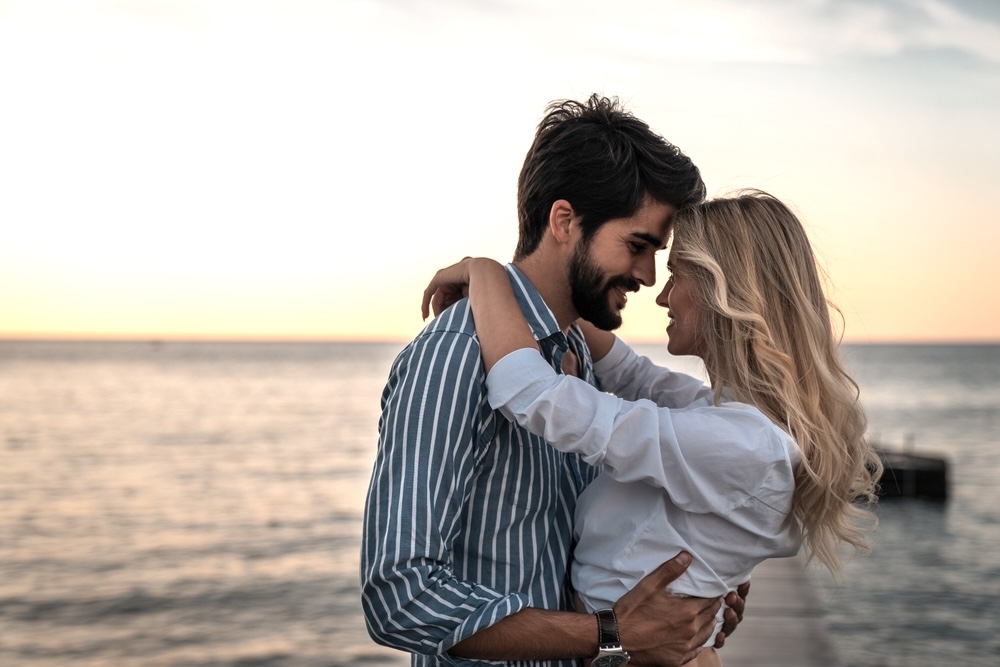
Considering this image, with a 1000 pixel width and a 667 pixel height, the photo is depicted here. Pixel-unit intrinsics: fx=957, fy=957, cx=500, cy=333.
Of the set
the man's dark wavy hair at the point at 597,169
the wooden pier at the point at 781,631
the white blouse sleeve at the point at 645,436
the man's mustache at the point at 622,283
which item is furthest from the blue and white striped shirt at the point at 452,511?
the wooden pier at the point at 781,631

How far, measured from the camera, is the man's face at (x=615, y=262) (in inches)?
86.0

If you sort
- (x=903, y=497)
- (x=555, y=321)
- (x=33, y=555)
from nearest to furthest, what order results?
(x=555, y=321) < (x=33, y=555) < (x=903, y=497)

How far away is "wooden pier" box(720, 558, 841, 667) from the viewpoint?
15.0 ft

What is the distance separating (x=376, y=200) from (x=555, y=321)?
1888 cm

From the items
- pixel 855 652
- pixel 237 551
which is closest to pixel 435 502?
pixel 855 652

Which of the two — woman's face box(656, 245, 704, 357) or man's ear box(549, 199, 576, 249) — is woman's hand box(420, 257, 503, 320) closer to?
man's ear box(549, 199, 576, 249)

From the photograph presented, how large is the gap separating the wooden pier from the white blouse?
8.73 feet

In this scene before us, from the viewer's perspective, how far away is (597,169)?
7.04 feet

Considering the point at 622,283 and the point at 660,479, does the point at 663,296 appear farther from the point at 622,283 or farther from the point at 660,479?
the point at 660,479

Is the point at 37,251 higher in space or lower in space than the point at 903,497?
higher

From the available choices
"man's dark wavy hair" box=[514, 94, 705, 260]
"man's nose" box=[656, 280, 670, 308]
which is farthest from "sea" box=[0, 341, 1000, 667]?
"man's dark wavy hair" box=[514, 94, 705, 260]

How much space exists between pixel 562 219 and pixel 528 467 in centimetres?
58

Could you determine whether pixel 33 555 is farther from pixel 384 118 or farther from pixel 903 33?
pixel 903 33

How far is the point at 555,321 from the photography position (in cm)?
219
